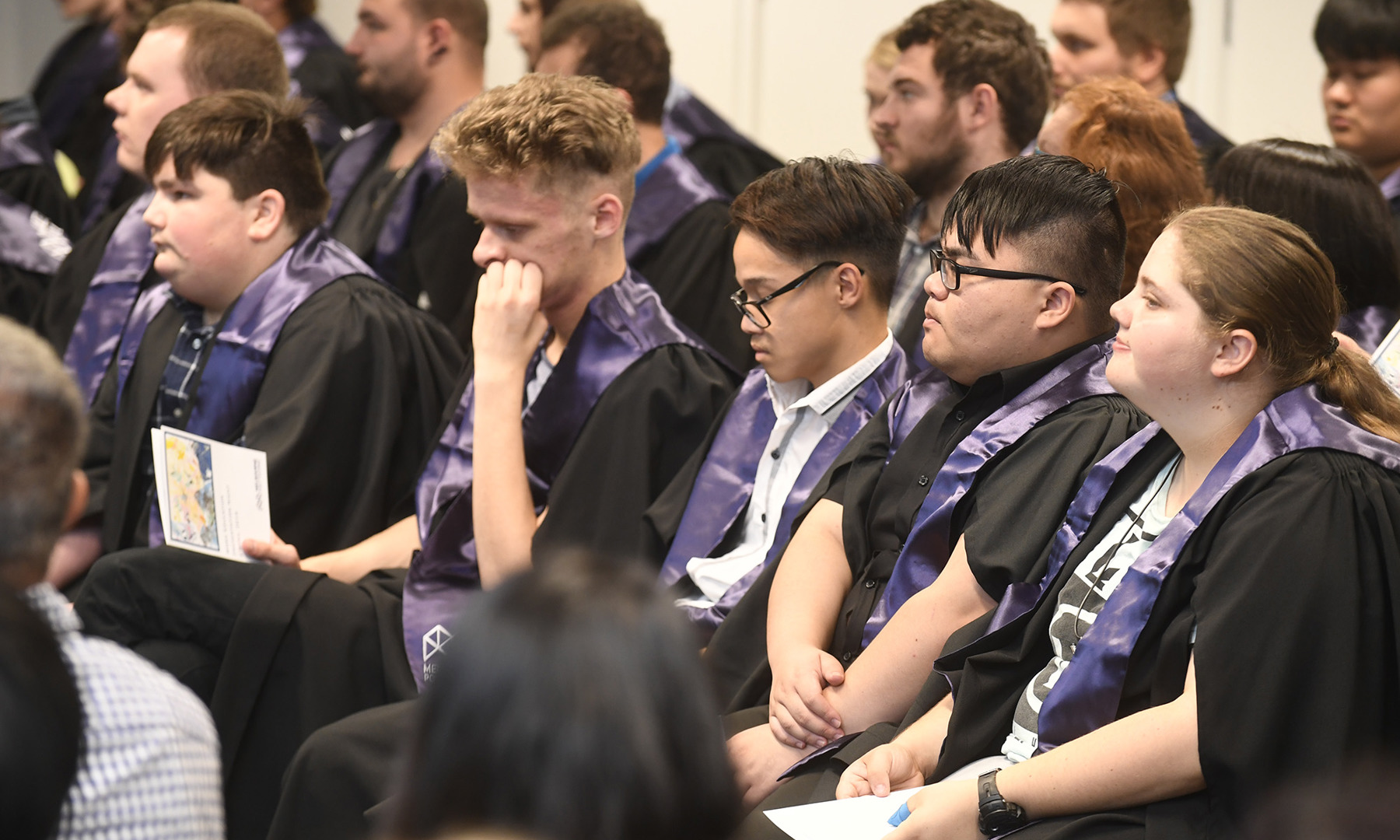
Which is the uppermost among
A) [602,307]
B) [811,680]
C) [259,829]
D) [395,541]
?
[602,307]

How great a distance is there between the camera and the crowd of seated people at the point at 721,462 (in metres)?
1.34

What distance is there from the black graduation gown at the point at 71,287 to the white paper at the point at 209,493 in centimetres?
187

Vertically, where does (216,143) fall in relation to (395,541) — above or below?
above

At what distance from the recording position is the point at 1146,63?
450 cm

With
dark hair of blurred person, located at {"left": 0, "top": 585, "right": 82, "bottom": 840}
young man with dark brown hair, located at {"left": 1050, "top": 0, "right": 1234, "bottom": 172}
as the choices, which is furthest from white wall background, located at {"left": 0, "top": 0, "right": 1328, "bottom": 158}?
dark hair of blurred person, located at {"left": 0, "top": 585, "right": 82, "bottom": 840}

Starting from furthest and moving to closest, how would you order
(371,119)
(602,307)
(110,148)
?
(371,119), (110,148), (602,307)

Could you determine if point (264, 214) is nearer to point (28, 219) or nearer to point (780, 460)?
point (780, 460)

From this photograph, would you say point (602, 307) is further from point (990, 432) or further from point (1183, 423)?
point (1183, 423)

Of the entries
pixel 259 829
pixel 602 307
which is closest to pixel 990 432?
pixel 602 307

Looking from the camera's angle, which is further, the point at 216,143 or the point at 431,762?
the point at 216,143

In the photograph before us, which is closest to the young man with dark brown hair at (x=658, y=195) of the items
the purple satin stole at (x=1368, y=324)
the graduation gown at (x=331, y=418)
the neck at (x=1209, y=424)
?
Answer: the graduation gown at (x=331, y=418)

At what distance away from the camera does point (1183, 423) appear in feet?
6.79

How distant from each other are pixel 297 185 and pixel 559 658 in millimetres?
2881

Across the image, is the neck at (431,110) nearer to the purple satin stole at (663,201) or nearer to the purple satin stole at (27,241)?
the purple satin stole at (663,201)
